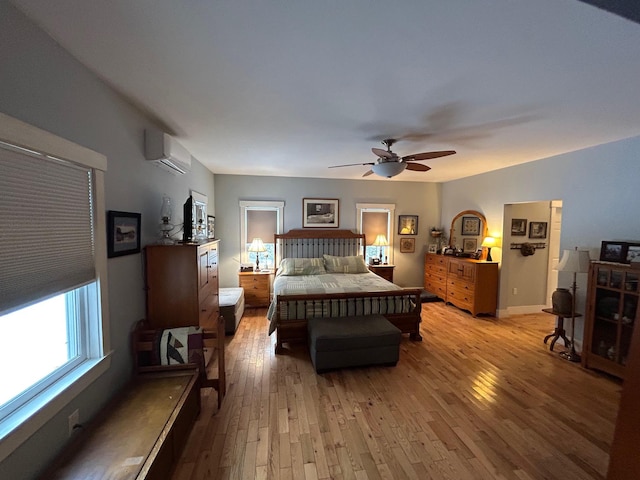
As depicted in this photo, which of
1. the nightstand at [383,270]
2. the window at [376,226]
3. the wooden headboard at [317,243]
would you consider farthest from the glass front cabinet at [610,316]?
the wooden headboard at [317,243]

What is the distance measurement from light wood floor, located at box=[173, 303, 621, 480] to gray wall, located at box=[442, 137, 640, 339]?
4.95 ft

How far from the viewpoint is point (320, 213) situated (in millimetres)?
5703

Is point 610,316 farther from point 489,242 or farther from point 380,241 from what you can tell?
point 380,241

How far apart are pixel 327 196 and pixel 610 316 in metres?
4.53

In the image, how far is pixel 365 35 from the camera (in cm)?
136

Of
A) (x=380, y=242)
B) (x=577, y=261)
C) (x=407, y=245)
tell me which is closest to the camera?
(x=577, y=261)

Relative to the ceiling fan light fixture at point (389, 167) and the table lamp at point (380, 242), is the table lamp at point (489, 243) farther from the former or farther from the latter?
the ceiling fan light fixture at point (389, 167)

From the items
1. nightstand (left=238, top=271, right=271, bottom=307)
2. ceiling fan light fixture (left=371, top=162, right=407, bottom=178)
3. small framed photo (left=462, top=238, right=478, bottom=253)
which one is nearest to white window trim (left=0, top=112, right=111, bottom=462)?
ceiling fan light fixture (left=371, top=162, right=407, bottom=178)

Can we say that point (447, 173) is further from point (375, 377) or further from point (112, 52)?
point (112, 52)

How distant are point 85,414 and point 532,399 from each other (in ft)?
12.0

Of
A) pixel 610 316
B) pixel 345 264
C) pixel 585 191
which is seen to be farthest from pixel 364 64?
pixel 345 264

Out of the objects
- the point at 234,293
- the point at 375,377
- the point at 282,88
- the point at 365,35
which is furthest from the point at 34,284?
the point at 234,293

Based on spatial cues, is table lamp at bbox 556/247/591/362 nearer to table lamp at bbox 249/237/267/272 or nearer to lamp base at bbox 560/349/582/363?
lamp base at bbox 560/349/582/363

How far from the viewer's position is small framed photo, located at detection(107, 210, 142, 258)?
6.28 ft
